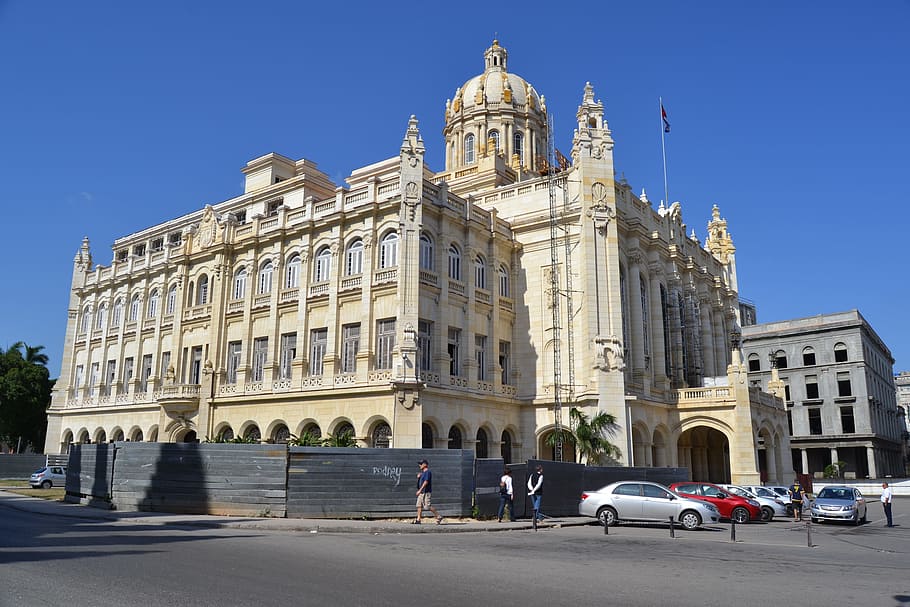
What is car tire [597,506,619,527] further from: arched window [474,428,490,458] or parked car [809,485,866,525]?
arched window [474,428,490,458]

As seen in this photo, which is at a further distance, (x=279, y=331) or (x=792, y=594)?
(x=279, y=331)

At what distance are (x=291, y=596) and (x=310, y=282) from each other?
27737 mm

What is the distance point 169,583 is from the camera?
9852 mm

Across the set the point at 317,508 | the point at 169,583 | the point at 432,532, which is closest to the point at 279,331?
the point at 317,508

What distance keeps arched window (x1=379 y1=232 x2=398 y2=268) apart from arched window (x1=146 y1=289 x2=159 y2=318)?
20.4 m

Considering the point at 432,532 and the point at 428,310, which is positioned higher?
the point at 428,310

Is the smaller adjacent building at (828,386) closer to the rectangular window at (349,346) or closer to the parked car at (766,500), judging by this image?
the parked car at (766,500)

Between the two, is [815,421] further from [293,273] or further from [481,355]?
[293,273]

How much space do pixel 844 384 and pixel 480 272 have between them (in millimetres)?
54676

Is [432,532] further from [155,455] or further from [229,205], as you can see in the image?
[229,205]

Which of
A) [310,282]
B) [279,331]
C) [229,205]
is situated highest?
[229,205]

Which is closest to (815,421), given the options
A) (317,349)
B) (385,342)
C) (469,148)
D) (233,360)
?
(469,148)

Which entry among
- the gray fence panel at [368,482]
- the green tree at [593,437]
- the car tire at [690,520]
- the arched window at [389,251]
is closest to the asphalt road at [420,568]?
the car tire at [690,520]

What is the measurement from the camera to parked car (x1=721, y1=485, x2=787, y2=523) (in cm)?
2791
